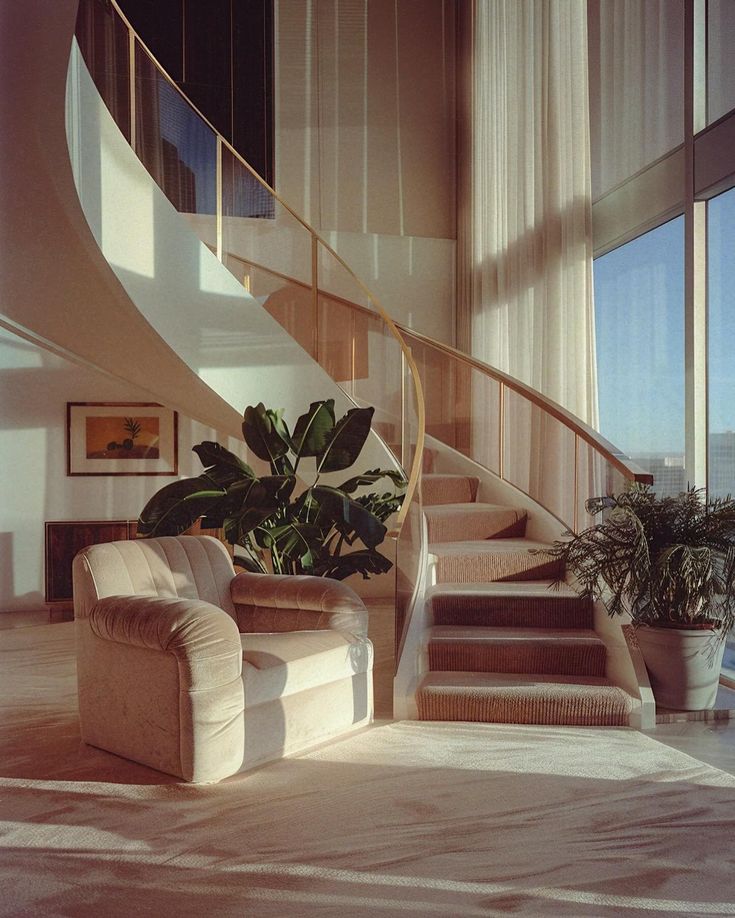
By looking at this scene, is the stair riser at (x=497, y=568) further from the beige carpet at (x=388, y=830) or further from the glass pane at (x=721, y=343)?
the beige carpet at (x=388, y=830)

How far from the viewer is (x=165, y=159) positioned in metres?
6.07

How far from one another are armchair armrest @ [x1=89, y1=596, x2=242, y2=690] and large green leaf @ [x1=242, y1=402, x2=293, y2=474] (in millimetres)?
2037

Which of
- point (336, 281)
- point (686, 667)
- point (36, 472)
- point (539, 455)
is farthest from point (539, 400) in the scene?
point (36, 472)

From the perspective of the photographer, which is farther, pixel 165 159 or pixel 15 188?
pixel 165 159

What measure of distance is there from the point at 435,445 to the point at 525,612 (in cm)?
266

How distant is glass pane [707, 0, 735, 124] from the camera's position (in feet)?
17.7

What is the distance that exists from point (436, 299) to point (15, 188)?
594 centimetres

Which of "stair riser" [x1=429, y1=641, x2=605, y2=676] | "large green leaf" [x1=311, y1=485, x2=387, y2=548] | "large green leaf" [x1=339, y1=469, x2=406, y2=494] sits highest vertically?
"large green leaf" [x1=339, y1=469, x2=406, y2=494]

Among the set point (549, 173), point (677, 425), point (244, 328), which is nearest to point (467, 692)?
point (677, 425)

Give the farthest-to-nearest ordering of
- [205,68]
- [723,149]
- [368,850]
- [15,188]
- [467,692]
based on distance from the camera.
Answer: [205,68] → [723,149] → [15,188] → [467,692] → [368,850]

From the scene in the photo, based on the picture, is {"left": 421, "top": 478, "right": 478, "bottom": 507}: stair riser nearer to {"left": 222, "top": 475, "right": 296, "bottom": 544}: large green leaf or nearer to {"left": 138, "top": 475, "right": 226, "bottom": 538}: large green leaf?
{"left": 222, "top": 475, "right": 296, "bottom": 544}: large green leaf

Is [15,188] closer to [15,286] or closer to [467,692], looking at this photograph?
[15,286]

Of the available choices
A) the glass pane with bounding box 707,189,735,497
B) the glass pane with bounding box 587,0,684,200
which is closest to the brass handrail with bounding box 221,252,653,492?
the glass pane with bounding box 707,189,735,497

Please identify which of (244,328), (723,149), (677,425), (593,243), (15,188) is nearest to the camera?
(15,188)
